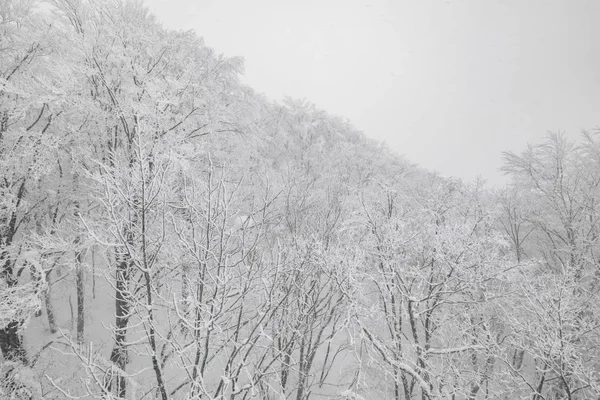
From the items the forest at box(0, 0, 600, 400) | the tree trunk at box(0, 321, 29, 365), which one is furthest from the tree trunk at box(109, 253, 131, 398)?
the tree trunk at box(0, 321, 29, 365)

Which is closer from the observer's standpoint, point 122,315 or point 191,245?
point 191,245

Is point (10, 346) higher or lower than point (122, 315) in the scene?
lower

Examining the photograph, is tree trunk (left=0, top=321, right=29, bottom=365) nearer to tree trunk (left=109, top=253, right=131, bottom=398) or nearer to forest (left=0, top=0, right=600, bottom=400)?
forest (left=0, top=0, right=600, bottom=400)

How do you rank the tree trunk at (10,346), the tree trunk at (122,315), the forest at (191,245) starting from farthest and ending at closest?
the tree trunk at (10,346), the forest at (191,245), the tree trunk at (122,315)

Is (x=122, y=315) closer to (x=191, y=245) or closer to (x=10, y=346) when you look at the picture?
(x=10, y=346)

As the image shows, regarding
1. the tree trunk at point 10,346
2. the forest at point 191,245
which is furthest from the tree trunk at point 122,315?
the tree trunk at point 10,346

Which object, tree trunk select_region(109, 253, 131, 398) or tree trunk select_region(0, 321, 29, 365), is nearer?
tree trunk select_region(109, 253, 131, 398)

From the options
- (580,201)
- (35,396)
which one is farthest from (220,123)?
(580,201)

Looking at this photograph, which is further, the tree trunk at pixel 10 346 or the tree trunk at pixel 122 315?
the tree trunk at pixel 10 346

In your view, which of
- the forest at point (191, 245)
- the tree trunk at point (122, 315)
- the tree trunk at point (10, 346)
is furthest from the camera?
the tree trunk at point (10, 346)

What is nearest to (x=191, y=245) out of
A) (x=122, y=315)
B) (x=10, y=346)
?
(x=122, y=315)

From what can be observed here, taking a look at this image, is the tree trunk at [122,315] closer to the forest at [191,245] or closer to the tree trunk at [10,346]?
the forest at [191,245]

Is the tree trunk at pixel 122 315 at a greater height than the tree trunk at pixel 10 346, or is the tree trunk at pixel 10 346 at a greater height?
the tree trunk at pixel 122 315

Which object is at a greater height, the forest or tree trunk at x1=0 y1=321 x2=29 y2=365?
the forest
